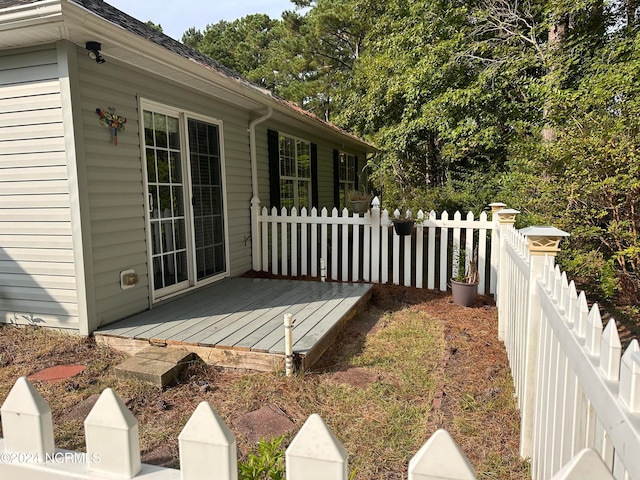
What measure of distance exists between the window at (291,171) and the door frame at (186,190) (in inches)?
55.8

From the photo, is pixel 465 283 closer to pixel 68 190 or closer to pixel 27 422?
pixel 68 190

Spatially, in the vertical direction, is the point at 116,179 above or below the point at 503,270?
above

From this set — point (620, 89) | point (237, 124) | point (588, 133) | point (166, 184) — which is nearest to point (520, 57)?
point (620, 89)

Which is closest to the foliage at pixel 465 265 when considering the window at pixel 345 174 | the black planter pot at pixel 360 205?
the black planter pot at pixel 360 205

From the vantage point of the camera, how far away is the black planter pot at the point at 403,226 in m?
5.53

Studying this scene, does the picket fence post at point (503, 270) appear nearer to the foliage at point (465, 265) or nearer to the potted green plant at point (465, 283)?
the potted green plant at point (465, 283)

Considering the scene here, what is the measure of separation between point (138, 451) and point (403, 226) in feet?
15.9

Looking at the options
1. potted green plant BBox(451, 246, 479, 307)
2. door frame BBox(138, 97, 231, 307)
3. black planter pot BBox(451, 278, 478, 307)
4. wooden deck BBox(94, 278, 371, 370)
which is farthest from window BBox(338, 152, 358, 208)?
black planter pot BBox(451, 278, 478, 307)

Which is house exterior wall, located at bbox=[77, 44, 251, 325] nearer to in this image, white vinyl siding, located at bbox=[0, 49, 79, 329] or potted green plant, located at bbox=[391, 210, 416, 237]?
white vinyl siding, located at bbox=[0, 49, 79, 329]

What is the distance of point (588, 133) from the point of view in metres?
4.62

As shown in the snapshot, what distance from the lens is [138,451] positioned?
3.35 ft

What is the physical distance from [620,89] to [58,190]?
7560 millimetres

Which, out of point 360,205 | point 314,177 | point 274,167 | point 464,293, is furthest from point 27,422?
Result: point 314,177

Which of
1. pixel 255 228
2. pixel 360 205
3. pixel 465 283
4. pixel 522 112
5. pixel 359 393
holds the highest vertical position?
pixel 522 112
